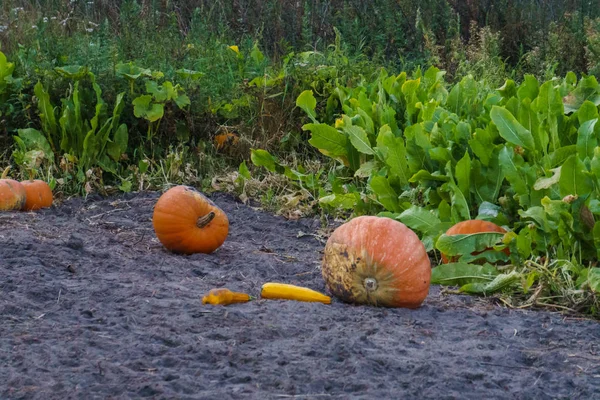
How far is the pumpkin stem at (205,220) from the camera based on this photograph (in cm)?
410

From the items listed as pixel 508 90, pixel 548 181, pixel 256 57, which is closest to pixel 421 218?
pixel 548 181

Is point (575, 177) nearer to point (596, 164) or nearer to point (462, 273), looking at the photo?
point (596, 164)

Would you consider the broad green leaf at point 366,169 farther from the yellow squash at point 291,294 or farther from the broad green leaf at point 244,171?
the yellow squash at point 291,294

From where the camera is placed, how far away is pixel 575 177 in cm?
352

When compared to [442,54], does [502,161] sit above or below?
above

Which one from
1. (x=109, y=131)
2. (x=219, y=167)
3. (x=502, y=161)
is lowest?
(x=219, y=167)

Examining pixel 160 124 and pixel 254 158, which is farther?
pixel 160 124

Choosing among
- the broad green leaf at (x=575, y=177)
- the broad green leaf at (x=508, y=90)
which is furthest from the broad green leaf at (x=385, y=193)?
the broad green leaf at (x=575, y=177)

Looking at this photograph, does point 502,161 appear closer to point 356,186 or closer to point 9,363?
point 356,186

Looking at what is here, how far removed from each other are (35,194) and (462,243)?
9.12 ft

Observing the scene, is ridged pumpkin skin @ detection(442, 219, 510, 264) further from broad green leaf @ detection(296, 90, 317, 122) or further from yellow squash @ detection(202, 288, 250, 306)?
broad green leaf @ detection(296, 90, 317, 122)

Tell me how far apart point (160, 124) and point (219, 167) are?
0.54 meters

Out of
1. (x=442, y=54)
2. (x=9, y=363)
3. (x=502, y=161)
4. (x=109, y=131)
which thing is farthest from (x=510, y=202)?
(x=442, y=54)

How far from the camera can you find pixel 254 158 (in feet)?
19.0
